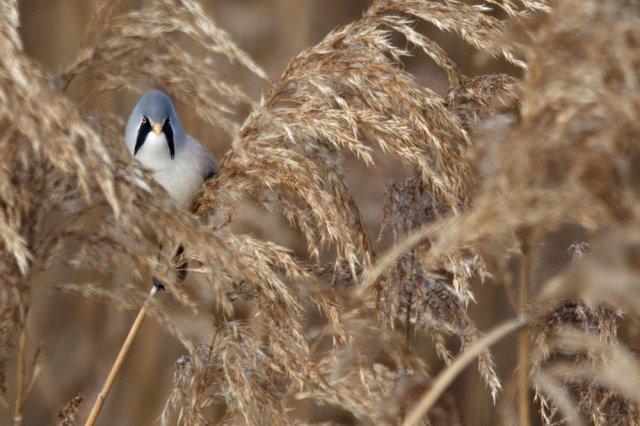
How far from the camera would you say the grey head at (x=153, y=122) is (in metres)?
2.84

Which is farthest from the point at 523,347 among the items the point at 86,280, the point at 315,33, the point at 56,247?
the point at 315,33

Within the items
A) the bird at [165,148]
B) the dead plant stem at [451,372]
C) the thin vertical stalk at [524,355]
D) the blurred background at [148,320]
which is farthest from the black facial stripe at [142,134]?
the dead plant stem at [451,372]

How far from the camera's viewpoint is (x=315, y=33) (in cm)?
520

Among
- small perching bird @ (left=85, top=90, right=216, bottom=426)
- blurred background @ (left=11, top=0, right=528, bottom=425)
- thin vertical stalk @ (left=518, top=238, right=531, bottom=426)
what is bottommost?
blurred background @ (left=11, top=0, right=528, bottom=425)

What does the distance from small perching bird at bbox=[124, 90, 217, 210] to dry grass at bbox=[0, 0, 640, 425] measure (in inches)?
21.2

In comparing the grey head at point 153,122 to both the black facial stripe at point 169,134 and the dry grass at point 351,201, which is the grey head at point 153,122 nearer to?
the black facial stripe at point 169,134

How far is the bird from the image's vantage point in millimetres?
2775

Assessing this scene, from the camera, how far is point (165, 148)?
296cm

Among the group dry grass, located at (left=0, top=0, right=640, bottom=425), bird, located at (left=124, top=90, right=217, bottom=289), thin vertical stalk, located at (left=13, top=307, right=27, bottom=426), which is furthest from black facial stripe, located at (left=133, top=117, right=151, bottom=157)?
thin vertical stalk, located at (left=13, top=307, right=27, bottom=426)

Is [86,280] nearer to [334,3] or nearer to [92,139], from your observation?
[334,3]

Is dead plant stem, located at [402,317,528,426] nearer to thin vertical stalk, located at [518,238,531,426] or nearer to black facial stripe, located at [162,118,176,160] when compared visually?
thin vertical stalk, located at [518,238,531,426]

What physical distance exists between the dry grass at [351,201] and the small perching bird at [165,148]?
0.54 metres

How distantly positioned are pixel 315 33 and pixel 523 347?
3634 mm

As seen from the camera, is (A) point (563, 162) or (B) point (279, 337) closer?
(A) point (563, 162)
